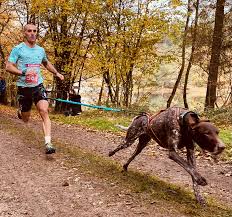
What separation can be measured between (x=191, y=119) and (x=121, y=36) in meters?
13.7

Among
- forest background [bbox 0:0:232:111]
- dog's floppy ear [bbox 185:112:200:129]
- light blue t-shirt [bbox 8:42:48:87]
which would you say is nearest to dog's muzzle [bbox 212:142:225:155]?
dog's floppy ear [bbox 185:112:200:129]

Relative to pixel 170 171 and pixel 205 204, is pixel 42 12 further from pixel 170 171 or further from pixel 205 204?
pixel 205 204

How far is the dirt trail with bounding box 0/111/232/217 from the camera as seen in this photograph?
465 centimetres

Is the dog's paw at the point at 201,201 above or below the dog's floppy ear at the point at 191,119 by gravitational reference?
below

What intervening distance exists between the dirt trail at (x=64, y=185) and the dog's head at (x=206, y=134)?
3.30 feet

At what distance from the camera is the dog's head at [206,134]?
4.66 m

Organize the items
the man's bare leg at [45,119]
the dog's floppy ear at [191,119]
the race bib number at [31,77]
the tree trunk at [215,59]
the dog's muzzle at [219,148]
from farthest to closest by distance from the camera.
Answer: the tree trunk at [215,59], the race bib number at [31,77], the man's bare leg at [45,119], the dog's floppy ear at [191,119], the dog's muzzle at [219,148]

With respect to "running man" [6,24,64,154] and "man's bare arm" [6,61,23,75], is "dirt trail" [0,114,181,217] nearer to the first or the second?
"running man" [6,24,64,154]

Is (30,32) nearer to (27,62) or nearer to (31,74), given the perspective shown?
(27,62)

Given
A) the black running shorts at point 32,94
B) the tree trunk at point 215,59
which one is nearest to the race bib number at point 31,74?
the black running shorts at point 32,94

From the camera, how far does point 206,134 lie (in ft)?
15.5

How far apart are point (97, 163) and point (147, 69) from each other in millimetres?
13679

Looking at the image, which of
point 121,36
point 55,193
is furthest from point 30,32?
point 121,36

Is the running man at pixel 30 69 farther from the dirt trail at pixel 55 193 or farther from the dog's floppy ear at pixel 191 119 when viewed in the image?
the dog's floppy ear at pixel 191 119
